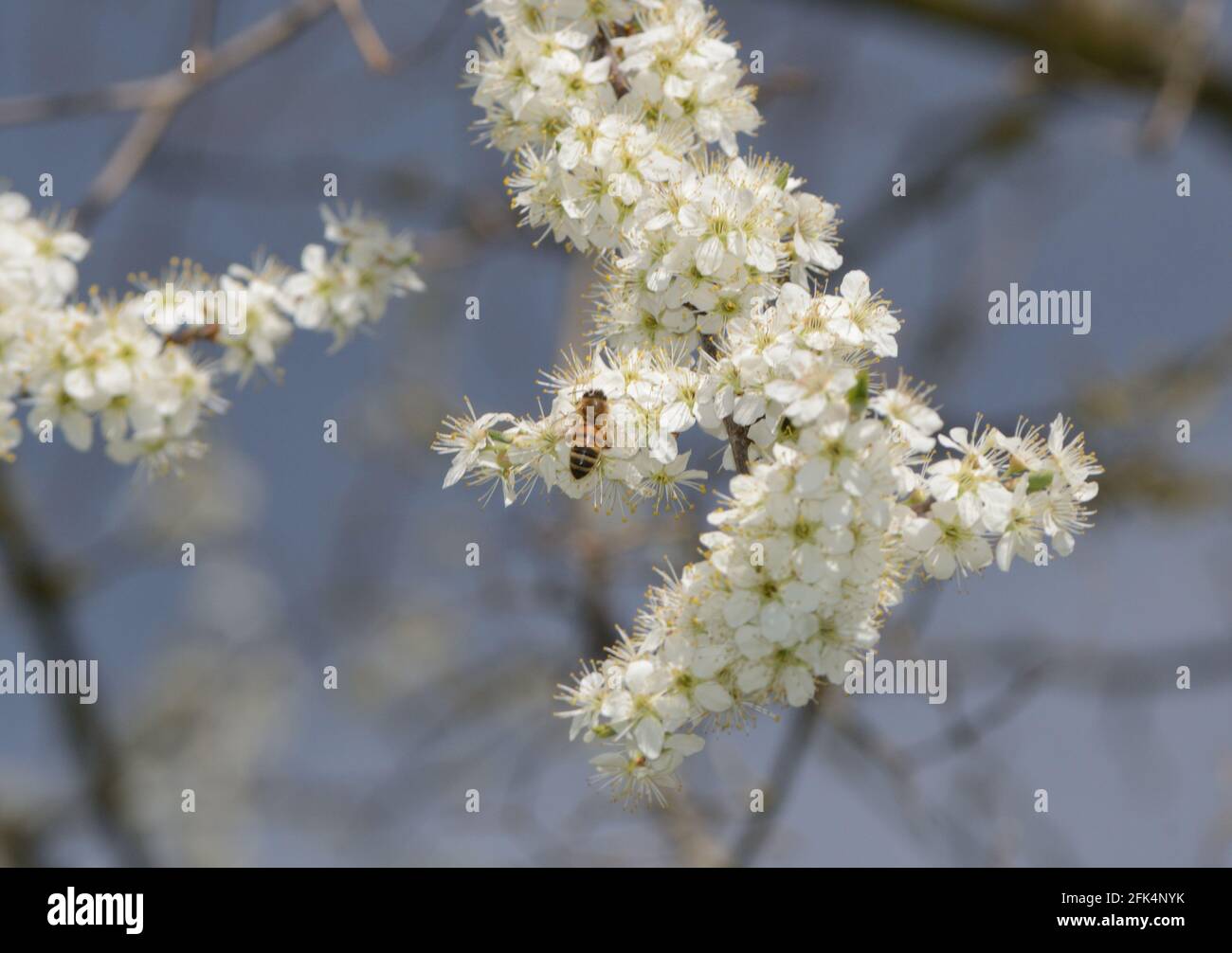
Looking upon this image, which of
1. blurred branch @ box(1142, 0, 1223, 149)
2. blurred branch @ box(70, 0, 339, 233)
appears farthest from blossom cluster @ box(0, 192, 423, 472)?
blurred branch @ box(1142, 0, 1223, 149)

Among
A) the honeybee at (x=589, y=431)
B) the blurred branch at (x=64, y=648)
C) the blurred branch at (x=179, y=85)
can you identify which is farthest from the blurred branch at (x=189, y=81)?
the blurred branch at (x=64, y=648)

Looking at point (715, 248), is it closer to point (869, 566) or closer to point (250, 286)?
point (869, 566)

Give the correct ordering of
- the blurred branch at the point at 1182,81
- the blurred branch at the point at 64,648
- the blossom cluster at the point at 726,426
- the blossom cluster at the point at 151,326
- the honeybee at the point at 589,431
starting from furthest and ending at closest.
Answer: the blurred branch at the point at 64,648, the blurred branch at the point at 1182,81, the blossom cluster at the point at 151,326, the honeybee at the point at 589,431, the blossom cluster at the point at 726,426

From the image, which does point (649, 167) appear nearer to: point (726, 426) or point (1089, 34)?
point (726, 426)

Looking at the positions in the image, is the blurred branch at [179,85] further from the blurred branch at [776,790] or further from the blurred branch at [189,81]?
the blurred branch at [776,790]

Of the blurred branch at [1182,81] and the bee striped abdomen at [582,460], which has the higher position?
the blurred branch at [1182,81]

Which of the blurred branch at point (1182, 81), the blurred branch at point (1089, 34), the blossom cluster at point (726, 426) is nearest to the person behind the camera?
the blossom cluster at point (726, 426)
